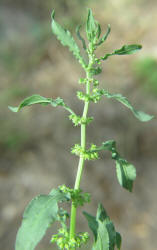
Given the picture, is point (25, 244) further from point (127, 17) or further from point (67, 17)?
point (127, 17)

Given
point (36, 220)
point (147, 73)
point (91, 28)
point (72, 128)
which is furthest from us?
point (147, 73)

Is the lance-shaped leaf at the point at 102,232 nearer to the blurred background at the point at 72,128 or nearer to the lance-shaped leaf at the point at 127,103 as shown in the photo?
the lance-shaped leaf at the point at 127,103

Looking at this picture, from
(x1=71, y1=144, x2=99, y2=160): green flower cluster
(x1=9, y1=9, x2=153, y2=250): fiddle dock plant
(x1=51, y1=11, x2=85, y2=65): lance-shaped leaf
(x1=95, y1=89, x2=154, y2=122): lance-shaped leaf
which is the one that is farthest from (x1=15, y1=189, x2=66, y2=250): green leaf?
(x1=51, y1=11, x2=85, y2=65): lance-shaped leaf

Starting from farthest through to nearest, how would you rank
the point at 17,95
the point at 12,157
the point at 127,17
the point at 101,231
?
the point at 127,17 < the point at 17,95 < the point at 12,157 < the point at 101,231

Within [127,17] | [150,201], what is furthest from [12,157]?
[127,17]

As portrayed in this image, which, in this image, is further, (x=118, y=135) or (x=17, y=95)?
(x=17, y=95)

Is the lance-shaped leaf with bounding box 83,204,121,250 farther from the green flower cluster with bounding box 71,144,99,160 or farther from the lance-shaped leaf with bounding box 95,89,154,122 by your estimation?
the lance-shaped leaf with bounding box 95,89,154,122

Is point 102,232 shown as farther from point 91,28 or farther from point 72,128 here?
point 72,128

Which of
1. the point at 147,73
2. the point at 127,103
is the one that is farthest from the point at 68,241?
the point at 147,73
